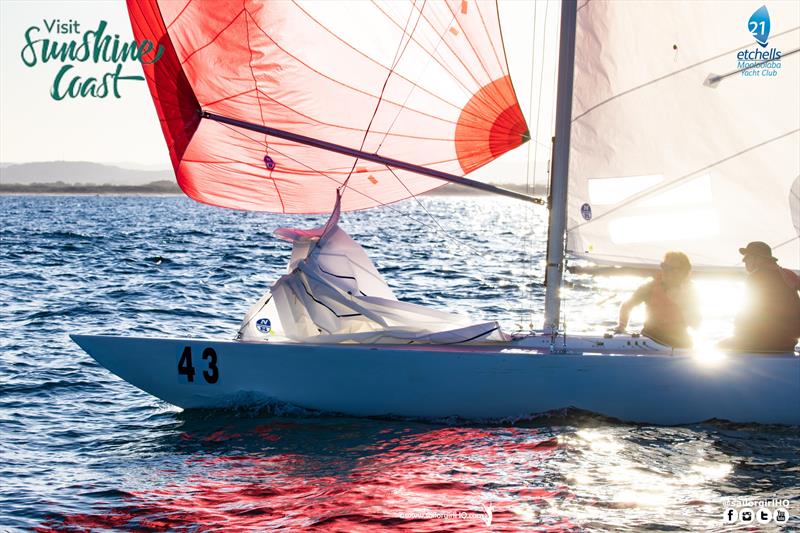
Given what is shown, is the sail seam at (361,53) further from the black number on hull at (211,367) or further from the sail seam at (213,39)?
the black number on hull at (211,367)

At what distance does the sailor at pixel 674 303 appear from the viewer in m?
7.88

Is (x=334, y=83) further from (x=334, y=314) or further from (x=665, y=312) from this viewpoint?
(x=665, y=312)

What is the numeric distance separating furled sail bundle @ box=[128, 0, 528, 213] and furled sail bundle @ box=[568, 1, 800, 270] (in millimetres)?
739

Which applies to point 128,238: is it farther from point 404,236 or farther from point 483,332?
point 483,332

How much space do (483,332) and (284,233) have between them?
6.20ft

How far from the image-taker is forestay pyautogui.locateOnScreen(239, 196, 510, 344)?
7973mm

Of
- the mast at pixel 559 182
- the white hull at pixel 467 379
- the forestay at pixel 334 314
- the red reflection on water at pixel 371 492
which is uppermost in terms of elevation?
the mast at pixel 559 182

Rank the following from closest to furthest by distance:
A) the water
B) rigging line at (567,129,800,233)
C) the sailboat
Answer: the water < the sailboat < rigging line at (567,129,800,233)

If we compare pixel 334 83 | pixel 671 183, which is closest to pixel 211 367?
pixel 334 83

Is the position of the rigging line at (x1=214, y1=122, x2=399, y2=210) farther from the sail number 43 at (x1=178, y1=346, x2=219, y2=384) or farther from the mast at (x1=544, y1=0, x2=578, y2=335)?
the sail number 43 at (x1=178, y1=346, x2=219, y2=384)

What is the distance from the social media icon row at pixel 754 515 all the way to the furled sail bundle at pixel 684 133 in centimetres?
267

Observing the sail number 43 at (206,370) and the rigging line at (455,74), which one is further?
the rigging line at (455,74)

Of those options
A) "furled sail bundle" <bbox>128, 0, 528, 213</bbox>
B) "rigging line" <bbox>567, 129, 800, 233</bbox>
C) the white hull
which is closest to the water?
the white hull

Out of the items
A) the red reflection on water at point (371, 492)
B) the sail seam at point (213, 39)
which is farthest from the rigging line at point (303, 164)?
the red reflection on water at point (371, 492)
